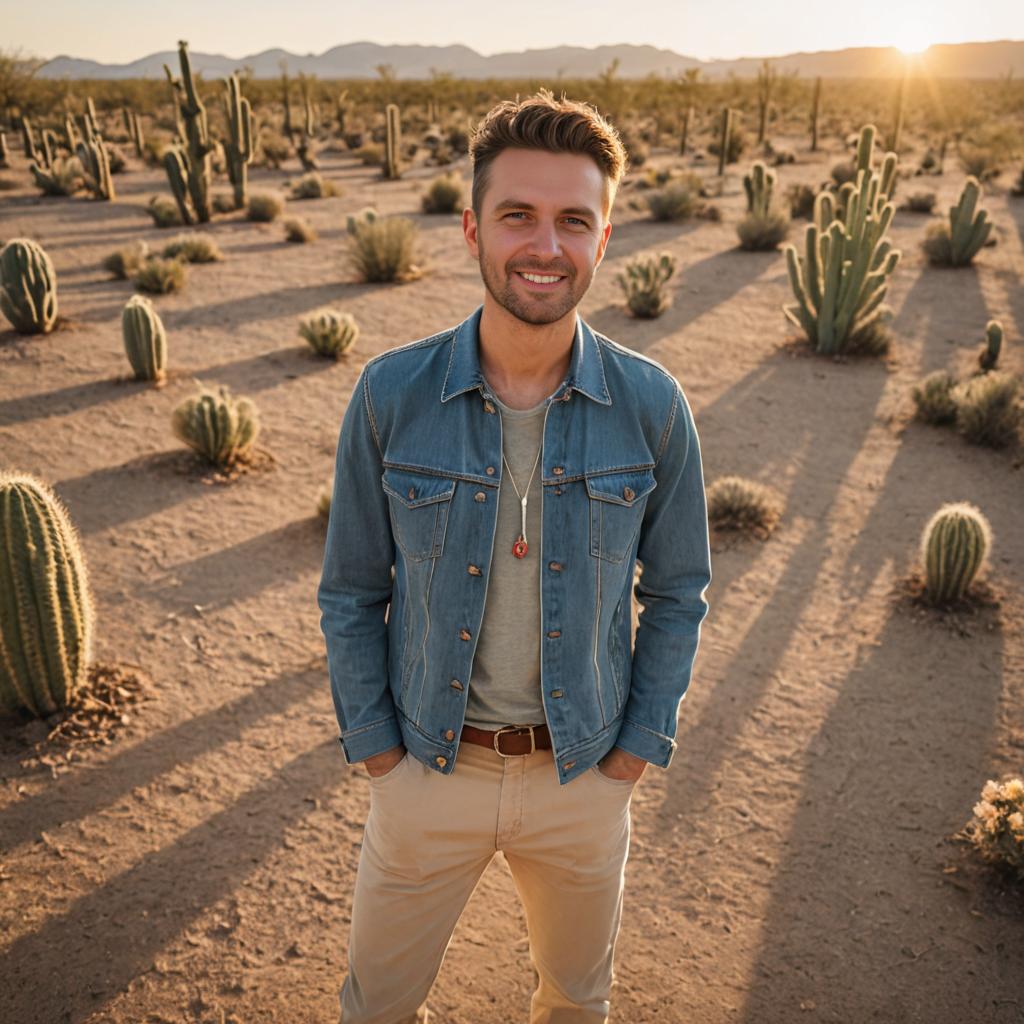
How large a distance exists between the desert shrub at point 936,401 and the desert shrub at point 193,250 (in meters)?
11.2

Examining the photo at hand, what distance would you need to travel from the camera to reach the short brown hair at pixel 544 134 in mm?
1880

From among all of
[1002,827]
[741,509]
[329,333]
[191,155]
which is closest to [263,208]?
[191,155]

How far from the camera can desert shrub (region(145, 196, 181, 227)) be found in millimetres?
16609

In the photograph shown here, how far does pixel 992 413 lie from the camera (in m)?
7.89

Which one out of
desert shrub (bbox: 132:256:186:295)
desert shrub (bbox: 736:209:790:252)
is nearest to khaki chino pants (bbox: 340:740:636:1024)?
desert shrub (bbox: 132:256:186:295)

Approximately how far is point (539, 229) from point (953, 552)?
4.61 m

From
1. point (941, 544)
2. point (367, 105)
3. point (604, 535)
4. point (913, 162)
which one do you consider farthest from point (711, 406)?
point (367, 105)

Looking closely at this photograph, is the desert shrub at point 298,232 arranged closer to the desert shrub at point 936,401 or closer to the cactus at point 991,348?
the desert shrub at point 936,401

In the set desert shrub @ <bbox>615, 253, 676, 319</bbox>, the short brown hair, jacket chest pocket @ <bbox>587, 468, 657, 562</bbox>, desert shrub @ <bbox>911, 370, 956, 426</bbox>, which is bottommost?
desert shrub @ <bbox>911, 370, 956, 426</bbox>

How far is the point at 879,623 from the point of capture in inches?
219

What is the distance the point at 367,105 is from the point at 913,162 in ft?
88.4

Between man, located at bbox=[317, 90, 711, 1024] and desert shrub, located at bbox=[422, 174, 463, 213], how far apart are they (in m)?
17.5

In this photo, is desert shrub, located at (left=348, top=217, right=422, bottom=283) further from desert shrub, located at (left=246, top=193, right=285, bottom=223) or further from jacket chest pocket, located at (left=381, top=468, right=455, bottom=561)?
jacket chest pocket, located at (left=381, top=468, right=455, bottom=561)

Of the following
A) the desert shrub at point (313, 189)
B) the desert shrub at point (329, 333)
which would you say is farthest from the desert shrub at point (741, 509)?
the desert shrub at point (313, 189)
